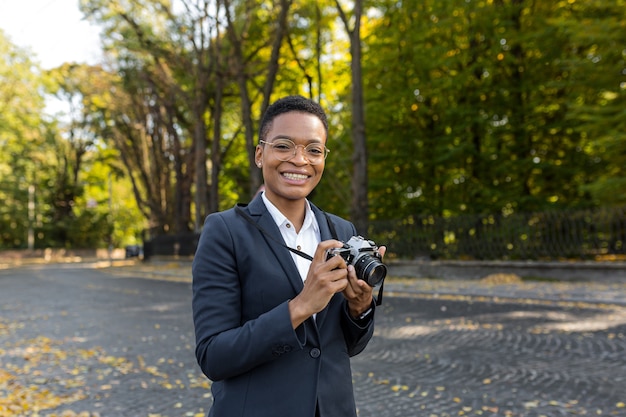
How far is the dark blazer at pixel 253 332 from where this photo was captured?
1636 millimetres

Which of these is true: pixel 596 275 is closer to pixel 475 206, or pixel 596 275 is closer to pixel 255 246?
pixel 475 206

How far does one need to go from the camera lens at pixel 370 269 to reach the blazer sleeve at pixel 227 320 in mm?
233

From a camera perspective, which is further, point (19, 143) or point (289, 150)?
point (19, 143)

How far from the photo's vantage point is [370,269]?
1.58 m

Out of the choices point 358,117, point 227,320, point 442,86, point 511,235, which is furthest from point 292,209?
point 442,86

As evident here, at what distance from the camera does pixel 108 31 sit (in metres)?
25.3

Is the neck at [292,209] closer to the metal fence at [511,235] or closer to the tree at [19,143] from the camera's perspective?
the metal fence at [511,235]

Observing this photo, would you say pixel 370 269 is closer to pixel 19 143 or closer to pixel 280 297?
pixel 280 297

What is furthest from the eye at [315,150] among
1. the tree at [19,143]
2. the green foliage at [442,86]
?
the tree at [19,143]

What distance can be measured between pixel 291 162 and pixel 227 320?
527 millimetres

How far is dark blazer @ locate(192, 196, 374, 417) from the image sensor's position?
64.4 inches

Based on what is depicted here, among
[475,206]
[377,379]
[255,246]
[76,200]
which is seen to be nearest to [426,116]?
[475,206]

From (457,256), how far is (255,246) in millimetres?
17436

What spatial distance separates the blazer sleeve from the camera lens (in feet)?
0.77
